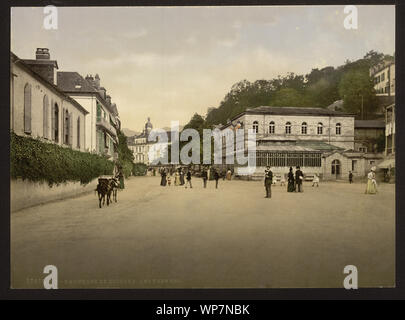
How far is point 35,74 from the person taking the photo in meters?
7.71

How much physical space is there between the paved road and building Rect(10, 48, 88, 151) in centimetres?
200

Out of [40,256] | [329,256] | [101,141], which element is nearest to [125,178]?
[101,141]

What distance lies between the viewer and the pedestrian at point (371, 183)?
7.79m

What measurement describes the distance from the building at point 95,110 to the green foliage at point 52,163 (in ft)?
1.30

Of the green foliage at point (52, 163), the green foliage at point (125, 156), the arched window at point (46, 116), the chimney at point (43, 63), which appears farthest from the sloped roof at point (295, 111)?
the arched window at point (46, 116)

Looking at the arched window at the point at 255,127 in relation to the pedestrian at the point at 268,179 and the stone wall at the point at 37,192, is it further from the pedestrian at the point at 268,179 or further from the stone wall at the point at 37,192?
the stone wall at the point at 37,192

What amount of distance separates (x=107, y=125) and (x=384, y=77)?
7.23m

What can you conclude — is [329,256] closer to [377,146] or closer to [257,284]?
[257,284]

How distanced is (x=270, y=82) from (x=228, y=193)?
3250 millimetres

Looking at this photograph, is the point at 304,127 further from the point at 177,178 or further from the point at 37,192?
the point at 37,192

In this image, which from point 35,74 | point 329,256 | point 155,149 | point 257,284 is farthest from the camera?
point 155,149

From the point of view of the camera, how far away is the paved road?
596 cm

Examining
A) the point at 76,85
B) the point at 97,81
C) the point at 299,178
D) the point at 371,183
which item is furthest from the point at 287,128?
the point at 76,85

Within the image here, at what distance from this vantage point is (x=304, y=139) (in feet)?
30.2
